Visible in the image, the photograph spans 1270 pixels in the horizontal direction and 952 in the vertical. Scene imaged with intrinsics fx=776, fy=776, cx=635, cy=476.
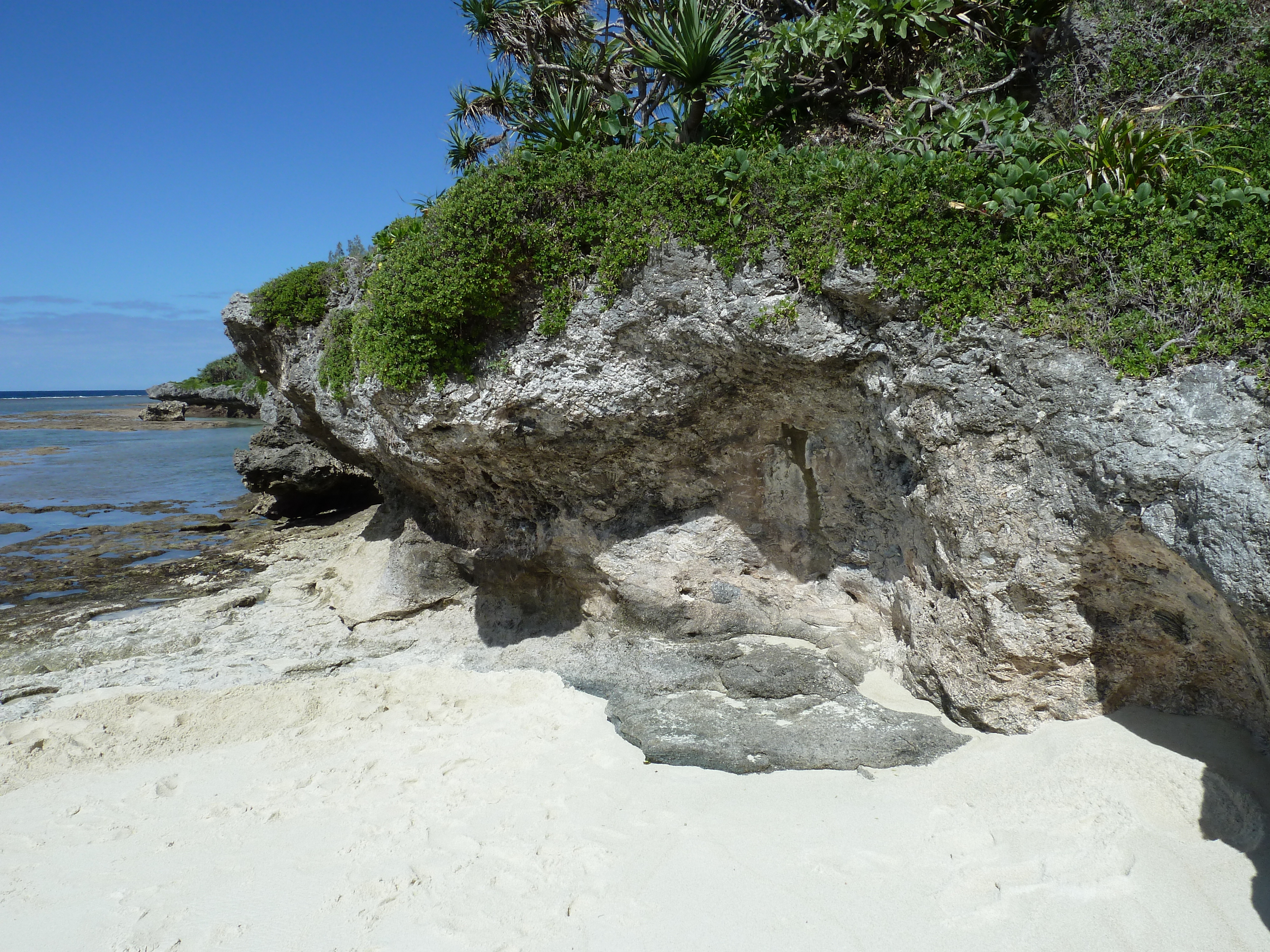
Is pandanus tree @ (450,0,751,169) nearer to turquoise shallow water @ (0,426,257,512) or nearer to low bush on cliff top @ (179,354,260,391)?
turquoise shallow water @ (0,426,257,512)

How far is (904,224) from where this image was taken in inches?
225

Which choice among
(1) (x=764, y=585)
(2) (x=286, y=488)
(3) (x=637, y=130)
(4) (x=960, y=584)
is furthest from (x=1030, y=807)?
(2) (x=286, y=488)

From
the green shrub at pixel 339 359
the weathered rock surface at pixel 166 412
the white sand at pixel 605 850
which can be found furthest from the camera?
the weathered rock surface at pixel 166 412

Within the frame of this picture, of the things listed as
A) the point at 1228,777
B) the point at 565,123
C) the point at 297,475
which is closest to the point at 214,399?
the point at 297,475

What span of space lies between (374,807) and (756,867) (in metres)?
2.62

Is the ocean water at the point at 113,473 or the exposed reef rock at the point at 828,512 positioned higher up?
the exposed reef rock at the point at 828,512

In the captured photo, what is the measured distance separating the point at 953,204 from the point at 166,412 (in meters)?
50.2

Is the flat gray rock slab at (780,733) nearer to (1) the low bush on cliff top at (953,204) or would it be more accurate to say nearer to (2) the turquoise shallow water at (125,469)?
(1) the low bush on cliff top at (953,204)

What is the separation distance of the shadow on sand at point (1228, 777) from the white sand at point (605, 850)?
28 mm

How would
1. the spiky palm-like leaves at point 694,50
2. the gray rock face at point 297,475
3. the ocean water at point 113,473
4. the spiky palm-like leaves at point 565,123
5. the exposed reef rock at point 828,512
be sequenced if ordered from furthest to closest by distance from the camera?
the ocean water at point 113,473 < the gray rock face at point 297,475 < the spiky palm-like leaves at point 565,123 < the spiky palm-like leaves at point 694,50 < the exposed reef rock at point 828,512

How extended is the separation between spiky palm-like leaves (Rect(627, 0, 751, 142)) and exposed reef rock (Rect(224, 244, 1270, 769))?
2.55m

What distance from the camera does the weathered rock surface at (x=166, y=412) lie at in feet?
150

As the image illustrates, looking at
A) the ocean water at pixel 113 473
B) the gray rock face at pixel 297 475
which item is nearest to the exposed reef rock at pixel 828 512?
the gray rock face at pixel 297 475

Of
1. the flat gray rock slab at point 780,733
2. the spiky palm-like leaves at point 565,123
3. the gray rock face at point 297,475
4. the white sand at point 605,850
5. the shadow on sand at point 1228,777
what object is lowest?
the white sand at point 605,850
